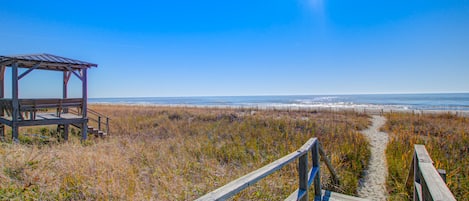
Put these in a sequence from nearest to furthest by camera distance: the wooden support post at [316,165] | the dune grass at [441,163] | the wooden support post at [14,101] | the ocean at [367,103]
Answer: the wooden support post at [316,165] < the dune grass at [441,163] < the wooden support post at [14,101] < the ocean at [367,103]

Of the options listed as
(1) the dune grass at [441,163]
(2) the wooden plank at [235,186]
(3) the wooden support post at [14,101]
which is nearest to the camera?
(2) the wooden plank at [235,186]

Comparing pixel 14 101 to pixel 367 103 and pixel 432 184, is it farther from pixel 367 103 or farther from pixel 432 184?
pixel 367 103

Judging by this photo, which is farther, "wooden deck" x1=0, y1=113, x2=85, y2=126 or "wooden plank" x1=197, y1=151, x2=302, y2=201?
"wooden deck" x1=0, y1=113, x2=85, y2=126

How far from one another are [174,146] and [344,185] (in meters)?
5.42

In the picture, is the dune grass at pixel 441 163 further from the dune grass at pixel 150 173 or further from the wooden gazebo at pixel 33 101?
the wooden gazebo at pixel 33 101

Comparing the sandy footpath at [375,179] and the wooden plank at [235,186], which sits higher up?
the wooden plank at [235,186]

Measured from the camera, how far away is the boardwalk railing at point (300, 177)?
147 centimetres

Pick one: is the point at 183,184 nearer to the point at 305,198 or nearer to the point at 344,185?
the point at 305,198

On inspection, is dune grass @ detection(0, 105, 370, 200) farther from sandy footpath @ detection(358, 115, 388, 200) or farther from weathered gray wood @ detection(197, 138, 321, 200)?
weathered gray wood @ detection(197, 138, 321, 200)

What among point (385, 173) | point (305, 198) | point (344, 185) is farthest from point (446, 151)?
point (305, 198)

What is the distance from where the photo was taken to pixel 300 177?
9.70 ft

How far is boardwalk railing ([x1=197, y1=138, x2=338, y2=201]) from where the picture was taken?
1.47m

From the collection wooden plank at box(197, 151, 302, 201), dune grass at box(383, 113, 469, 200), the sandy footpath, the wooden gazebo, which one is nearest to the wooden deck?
the wooden gazebo

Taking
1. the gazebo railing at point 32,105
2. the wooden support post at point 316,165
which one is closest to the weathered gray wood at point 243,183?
the wooden support post at point 316,165
